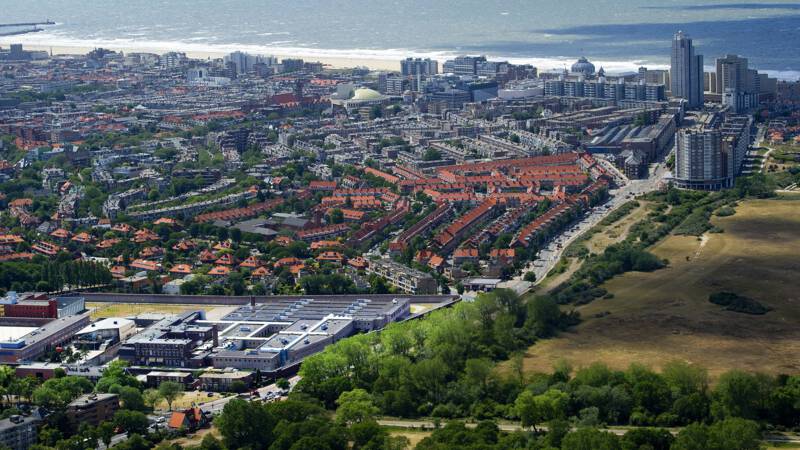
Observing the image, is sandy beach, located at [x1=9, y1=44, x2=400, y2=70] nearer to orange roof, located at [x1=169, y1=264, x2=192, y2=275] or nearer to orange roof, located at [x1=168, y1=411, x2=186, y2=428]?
orange roof, located at [x1=169, y1=264, x2=192, y2=275]

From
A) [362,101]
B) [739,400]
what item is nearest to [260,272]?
[739,400]

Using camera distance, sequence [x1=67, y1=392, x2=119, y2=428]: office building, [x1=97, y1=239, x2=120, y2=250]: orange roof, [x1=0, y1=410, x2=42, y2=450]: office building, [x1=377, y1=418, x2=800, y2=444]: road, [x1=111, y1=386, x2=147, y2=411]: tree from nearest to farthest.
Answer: [x1=377, y1=418, x2=800, y2=444]: road, [x1=0, y1=410, x2=42, y2=450]: office building, [x1=67, y1=392, x2=119, y2=428]: office building, [x1=111, y1=386, x2=147, y2=411]: tree, [x1=97, y1=239, x2=120, y2=250]: orange roof

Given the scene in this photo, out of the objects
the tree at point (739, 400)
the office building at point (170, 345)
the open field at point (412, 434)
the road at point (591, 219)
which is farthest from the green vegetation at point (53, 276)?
the tree at point (739, 400)

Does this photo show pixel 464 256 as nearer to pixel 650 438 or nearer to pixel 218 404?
pixel 218 404

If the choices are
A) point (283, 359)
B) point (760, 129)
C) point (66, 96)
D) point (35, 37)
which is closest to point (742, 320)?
point (283, 359)

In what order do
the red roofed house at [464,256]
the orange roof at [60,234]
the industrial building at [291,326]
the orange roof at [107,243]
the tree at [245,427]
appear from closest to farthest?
the tree at [245,427]
the industrial building at [291,326]
the red roofed house at [464,256]
the orange roof at [107,243]
the orange roof at [60,234]

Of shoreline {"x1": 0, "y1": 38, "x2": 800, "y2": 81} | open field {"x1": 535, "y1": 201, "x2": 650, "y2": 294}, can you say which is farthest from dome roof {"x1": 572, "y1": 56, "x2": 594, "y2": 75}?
open field {"x1": 535, "y1": 201, "x2": 650, "y2": 294}

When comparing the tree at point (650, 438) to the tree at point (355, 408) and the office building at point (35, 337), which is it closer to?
the tree at point (355, 408)
